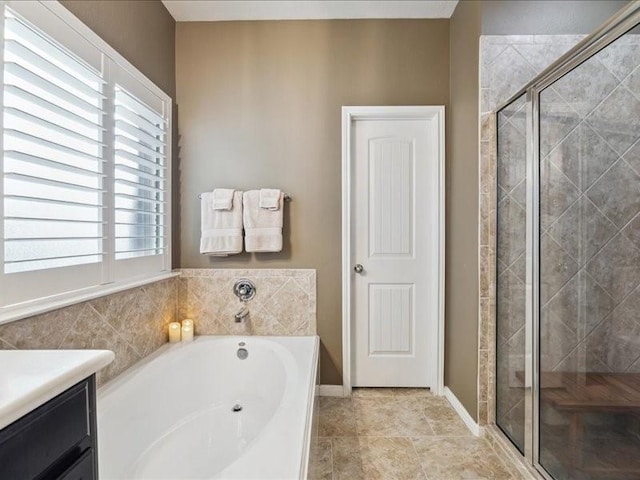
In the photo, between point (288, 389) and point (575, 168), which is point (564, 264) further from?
point (288, 389)

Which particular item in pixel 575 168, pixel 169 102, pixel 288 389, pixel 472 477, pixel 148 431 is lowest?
pixel 472 477

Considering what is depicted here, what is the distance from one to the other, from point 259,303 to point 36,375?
5.98 ft

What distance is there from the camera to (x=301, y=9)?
228 centimetres

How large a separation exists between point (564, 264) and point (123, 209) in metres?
2.13


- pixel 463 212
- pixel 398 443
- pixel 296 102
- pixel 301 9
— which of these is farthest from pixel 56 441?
pixel 301 9

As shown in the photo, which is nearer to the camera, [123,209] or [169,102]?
[123,209]

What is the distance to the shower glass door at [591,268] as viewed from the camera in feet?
4.03

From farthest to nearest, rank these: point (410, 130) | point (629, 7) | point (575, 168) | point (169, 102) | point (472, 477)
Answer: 1. point (410, 130)
2. point (169, 102)
3. point (472, 477)
4. point (575, 168)
5. point (629, 7)

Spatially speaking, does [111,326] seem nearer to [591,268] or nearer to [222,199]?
[222,199]

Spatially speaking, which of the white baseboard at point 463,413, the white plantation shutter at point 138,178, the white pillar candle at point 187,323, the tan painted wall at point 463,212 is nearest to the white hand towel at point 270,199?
the white plantation shutter at point 138,178

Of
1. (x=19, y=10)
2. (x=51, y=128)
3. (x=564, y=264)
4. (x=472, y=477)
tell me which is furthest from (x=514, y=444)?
(x=19, y=10)

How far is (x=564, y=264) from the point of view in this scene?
147 cm

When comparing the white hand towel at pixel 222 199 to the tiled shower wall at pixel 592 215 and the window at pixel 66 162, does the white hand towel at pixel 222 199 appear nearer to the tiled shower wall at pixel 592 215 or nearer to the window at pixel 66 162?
the window at pixel 66 162

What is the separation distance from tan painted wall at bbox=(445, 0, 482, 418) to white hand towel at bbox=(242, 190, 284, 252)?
1.20 meters
